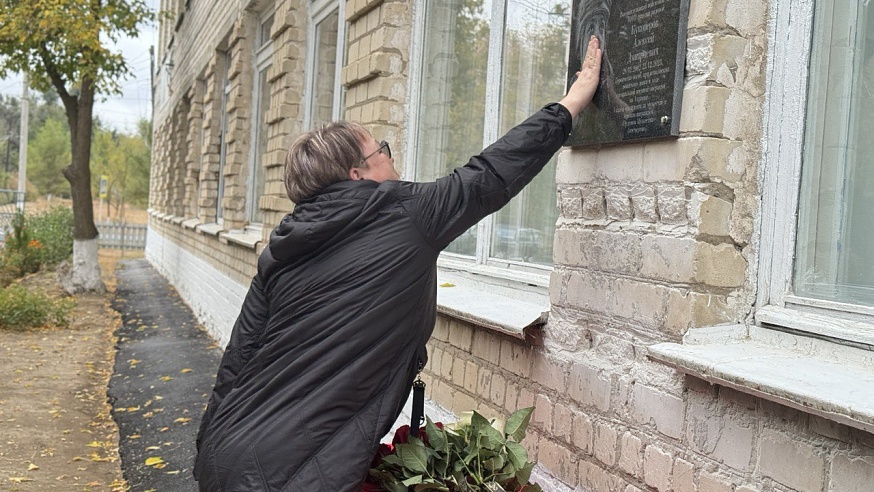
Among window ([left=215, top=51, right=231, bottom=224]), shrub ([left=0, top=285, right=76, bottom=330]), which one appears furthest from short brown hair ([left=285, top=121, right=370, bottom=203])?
window ([left=215, top=51, right=231, bottom=224])

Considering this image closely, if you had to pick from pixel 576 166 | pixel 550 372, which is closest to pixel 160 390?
pixel 550 372

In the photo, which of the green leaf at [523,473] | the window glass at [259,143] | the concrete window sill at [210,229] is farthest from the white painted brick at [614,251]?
the concrete window sill at [210,229]

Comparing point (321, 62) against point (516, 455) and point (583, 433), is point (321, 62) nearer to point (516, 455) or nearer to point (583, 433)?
point (583, 433)

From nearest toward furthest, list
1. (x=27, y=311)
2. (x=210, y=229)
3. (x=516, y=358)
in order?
(x=516, y=358)
(x=27, y=311)
(x=210, y=229)

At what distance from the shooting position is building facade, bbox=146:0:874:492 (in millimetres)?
1971

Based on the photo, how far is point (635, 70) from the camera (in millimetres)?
2441

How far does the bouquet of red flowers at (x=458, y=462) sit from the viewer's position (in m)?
2.18

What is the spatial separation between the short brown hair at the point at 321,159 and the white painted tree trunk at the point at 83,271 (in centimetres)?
1281

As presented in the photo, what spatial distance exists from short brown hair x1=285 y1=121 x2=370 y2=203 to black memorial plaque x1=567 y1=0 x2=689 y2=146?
0.79 metres

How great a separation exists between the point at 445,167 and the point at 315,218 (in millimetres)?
2361

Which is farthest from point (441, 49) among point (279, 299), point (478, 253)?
point (279, 299)

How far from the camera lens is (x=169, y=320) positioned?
12.1 m

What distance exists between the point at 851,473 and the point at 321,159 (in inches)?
Result: 63.6

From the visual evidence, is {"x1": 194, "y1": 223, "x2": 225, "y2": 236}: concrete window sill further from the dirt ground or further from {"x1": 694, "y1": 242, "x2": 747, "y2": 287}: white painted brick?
{"x1": 694, "y1": 242, "x2": 747, "y2": 287}: white painted brick
